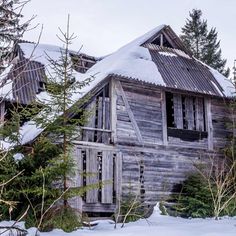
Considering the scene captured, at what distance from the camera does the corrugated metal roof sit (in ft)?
54.4

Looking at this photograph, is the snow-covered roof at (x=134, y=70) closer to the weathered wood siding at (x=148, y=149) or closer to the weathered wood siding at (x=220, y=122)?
the weathered wood siding at (x=148, y=149)

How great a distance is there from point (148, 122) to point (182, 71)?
3215 mm

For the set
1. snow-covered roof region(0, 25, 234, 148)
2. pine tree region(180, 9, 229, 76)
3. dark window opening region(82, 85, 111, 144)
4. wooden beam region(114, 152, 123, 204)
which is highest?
pine tree region(180, 9, 229, 76)

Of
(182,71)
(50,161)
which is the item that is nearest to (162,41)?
(182,71)

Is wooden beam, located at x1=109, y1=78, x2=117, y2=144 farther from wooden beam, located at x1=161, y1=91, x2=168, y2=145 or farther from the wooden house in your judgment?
wooden beam, located at x1=161, y1=91, x2=168, y2=145

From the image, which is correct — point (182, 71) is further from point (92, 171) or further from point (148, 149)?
point (92, 171)

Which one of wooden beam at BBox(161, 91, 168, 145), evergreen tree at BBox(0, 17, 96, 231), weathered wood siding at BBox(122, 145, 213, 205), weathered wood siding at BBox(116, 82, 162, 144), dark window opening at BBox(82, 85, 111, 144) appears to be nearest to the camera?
evergreen tree at BBox(0, 17, 96, 231)

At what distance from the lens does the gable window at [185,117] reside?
1659 centimetres

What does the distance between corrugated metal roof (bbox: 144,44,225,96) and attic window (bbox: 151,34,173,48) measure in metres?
0.30

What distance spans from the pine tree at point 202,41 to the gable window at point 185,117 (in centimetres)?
2070

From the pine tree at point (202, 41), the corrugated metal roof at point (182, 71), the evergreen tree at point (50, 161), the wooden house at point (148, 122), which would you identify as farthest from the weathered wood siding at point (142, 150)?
the pine tree at point (202, 41)

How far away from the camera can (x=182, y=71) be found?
17.5 meters

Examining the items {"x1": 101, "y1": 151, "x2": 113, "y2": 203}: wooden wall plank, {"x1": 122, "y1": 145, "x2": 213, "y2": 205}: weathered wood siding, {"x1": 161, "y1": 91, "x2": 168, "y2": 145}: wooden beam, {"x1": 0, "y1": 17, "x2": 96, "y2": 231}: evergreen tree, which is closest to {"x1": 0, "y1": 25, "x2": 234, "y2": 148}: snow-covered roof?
{"x1": 161, "y1": 91, "x2": 168, "y2": 145}: wooden beam

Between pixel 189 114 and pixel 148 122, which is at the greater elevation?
pixel 189 114
